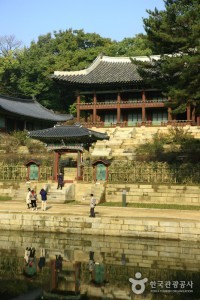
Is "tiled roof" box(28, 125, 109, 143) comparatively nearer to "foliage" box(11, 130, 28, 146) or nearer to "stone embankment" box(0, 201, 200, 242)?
"stone embankment" box(0, 201, 200, 242)

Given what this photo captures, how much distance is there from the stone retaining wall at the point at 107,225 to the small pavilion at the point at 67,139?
1087 centimetres

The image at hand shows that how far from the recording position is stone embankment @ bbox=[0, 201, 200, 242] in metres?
19.9

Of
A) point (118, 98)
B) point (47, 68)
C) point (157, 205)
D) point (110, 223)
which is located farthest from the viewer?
point (47, 68)

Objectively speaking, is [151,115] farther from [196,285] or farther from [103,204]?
[196,285]

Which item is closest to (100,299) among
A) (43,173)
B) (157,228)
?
(157,228)

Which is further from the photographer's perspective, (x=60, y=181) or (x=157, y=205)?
(x=60, y=181)

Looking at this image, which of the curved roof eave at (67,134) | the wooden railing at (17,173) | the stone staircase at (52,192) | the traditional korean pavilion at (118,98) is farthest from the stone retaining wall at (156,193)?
the traditional korean pavilion at (118,98)

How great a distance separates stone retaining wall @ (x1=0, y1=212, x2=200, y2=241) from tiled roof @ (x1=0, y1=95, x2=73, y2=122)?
1180 inches

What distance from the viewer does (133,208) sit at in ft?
85.9

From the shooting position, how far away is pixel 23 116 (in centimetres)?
5350

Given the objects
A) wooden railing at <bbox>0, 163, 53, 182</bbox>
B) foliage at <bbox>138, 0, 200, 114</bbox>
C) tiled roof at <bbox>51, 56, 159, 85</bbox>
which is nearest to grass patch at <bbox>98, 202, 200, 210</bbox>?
foliage at <bbox>138, 0, 200, 114</bbox>

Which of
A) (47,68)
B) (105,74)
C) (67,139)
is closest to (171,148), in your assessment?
(67,139)

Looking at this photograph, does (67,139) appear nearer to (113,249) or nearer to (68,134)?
(68,134)

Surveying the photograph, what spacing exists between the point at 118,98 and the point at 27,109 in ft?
41.8
